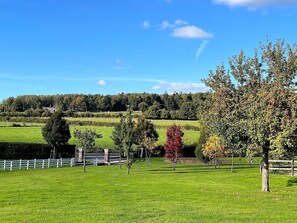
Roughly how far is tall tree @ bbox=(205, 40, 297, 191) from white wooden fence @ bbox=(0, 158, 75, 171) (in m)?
24.6

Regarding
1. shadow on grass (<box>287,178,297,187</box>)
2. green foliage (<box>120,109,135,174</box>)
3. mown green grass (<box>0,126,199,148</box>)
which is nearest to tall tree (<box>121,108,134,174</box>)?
green foliage (<box>120,109,135,174</box>)

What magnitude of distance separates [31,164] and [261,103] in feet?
94.3

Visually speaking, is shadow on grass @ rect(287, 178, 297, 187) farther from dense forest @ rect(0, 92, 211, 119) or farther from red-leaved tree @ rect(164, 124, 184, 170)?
dense forest @ rect(0, 92, 211, 119)

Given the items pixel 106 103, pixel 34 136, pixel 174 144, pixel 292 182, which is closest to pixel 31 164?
pixel 174 144

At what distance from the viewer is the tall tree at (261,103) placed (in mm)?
19375

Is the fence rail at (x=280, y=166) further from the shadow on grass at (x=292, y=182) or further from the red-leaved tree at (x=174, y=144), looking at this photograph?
the red-leaved tree at (x=174, y=144)

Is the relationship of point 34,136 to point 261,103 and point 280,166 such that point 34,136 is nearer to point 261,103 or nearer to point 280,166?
point 280,166

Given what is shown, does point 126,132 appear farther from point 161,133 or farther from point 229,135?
point 161,133

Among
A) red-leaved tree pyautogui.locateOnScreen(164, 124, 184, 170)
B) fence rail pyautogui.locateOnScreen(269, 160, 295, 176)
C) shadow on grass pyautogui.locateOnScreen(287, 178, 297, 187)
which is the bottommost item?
shadow on grass pyautogui.locateOnScreen(287, 178, 297, 187)

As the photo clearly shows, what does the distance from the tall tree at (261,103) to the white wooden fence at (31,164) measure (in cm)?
2464

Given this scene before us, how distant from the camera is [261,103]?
1962 centimetres

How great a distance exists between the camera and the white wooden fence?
3766 cm

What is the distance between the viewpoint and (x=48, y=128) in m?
50.0

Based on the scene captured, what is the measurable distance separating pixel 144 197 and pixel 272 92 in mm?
8833
